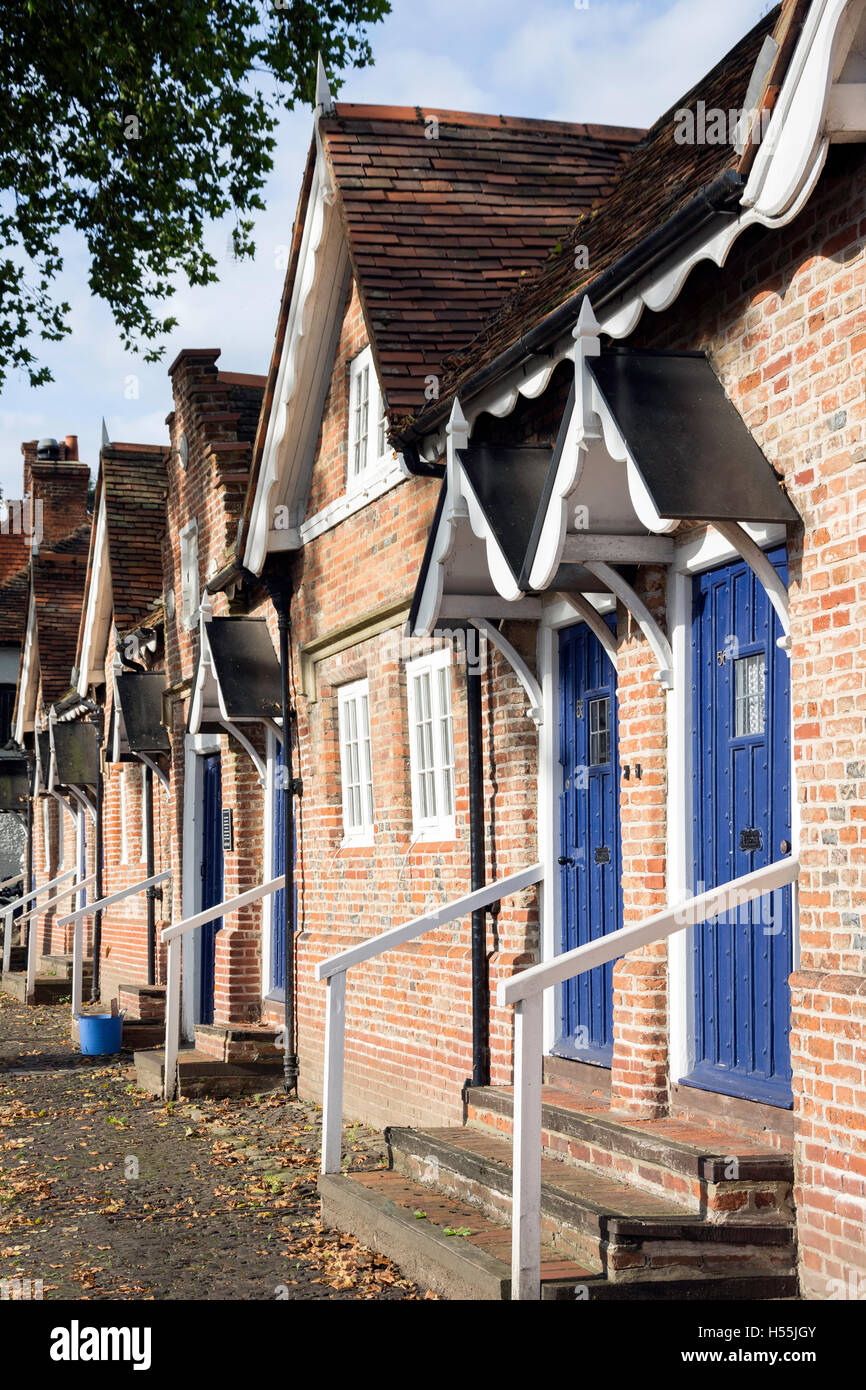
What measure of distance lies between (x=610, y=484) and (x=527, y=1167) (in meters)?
2.91

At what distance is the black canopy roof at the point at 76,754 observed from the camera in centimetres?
2239

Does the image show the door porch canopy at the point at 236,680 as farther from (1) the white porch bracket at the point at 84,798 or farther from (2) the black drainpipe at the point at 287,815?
(1) the white porch bracket at the point at 84,798

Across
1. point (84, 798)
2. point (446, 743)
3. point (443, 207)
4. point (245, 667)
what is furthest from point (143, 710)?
point (443, 207)

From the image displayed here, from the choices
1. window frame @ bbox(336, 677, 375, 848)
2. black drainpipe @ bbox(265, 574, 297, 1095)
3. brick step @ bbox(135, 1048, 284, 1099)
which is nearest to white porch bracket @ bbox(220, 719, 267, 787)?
black drainpipe @ bbox(265, 574, 297, 1095)

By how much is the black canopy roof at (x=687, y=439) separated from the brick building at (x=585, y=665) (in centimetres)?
2

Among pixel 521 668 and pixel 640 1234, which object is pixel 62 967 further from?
pixel 640 1234

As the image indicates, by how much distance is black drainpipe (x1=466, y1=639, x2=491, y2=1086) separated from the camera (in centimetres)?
895

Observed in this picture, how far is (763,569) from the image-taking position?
19.7 feet

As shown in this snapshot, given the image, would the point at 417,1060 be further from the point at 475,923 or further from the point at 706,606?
the point at 706,606

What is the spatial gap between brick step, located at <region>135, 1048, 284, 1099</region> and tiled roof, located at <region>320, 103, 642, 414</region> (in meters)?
6.09

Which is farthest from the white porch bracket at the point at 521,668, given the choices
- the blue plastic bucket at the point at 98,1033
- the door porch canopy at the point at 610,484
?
the blue plastic bucket at the point at 98,1033

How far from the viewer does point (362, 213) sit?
35.0 ft

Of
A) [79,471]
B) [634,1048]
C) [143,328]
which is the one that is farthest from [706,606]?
[79,471]

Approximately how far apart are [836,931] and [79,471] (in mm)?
29818
